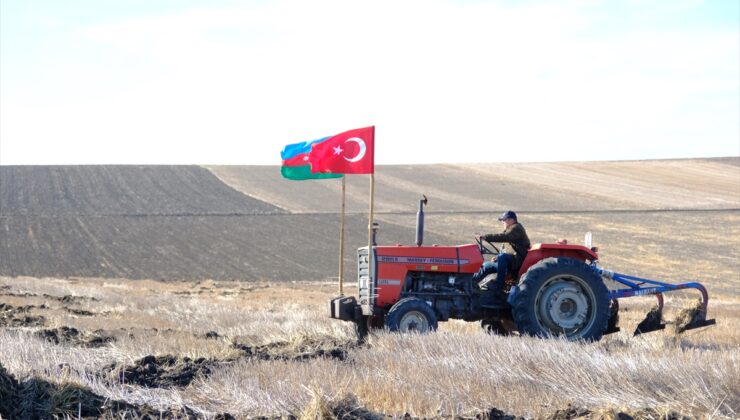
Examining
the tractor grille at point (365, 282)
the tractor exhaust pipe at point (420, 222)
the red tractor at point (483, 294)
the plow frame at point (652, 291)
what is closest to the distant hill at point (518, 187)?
the tractor grille at point (365, 282)

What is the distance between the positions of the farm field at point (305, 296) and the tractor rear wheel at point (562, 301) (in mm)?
659

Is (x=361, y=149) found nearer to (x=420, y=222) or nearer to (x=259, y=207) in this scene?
(x=420, y=222)

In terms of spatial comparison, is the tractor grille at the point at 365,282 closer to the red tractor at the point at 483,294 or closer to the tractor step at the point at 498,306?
the red tractor at the point at 483,294

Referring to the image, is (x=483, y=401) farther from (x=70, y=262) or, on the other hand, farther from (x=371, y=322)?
(x=70, y=262)

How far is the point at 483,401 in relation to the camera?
7.23 m

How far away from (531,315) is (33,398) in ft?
22.0

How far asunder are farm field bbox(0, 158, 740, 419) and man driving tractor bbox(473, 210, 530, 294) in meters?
0.84

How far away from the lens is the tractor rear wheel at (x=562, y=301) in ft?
39.0

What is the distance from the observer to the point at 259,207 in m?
49.1

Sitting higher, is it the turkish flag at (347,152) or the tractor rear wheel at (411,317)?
the turkish flag at (347,152)

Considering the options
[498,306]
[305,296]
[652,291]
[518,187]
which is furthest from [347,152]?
[518,187]

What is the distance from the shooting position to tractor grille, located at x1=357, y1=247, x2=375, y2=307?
12.6m

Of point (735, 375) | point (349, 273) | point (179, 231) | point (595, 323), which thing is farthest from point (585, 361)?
point (179, 231)

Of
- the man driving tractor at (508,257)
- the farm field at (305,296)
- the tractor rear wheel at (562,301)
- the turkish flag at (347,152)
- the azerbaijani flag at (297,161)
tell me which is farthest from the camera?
the azerbaijani flag at (297,161)
